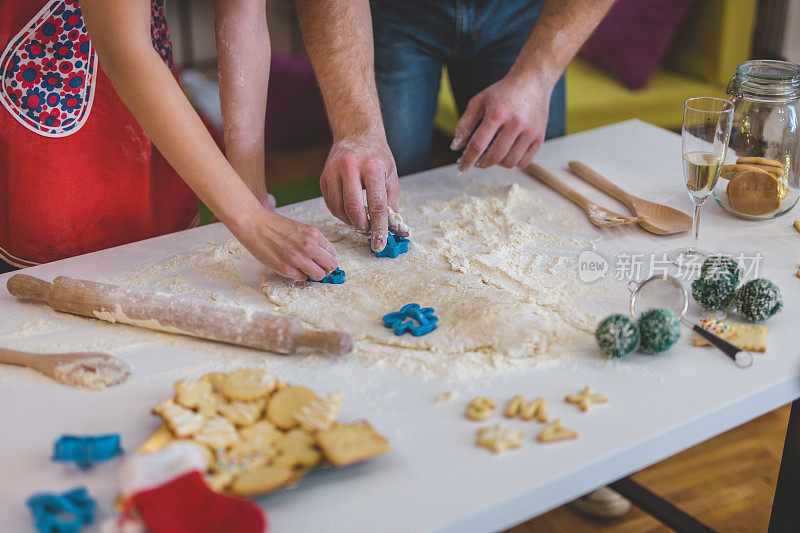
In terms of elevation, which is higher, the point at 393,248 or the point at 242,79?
the point at 242,79

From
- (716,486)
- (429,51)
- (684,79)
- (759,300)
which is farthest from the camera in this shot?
(684,79)

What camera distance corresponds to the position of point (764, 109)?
3.96 feet

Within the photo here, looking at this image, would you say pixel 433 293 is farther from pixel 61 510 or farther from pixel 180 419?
pixel 61 510

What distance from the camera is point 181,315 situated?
0.98 metres

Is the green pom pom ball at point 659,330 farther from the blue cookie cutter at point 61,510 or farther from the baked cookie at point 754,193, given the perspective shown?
the blue cookie cutter at point 61,510

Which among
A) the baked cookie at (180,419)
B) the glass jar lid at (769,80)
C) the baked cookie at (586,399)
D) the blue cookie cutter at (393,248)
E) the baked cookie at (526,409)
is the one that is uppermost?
the glass jar lid at (769,80)

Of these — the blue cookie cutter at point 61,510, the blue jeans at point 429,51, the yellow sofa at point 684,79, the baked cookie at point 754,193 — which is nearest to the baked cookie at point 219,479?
the blue cookie cutter at point 61,510

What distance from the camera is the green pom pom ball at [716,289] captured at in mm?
958

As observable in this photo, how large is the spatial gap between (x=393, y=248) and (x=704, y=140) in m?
0.50

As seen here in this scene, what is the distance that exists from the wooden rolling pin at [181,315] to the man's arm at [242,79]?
1.35 ft

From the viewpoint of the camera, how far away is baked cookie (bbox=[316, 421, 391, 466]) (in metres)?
0.73

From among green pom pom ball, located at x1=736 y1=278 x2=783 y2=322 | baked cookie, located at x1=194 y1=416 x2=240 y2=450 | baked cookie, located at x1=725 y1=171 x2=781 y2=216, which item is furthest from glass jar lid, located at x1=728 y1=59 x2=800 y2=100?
baked cookie, located at x1=194 y1=416 x2=240 y2=450

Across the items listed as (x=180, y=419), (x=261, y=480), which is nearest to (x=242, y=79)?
(x=180, y=419)

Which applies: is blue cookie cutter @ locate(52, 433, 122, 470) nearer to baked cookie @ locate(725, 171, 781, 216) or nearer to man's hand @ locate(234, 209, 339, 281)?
man's hand @ locate(234, 209, 339, 281)
